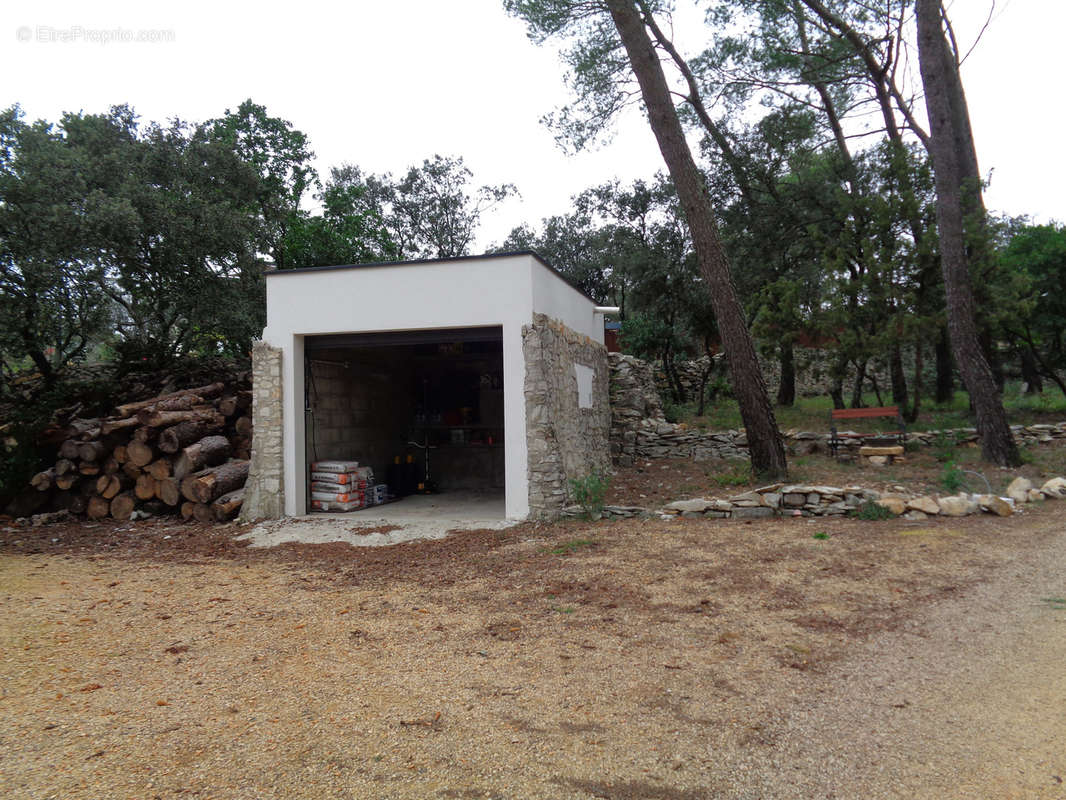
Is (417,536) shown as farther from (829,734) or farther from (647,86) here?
(647,86)

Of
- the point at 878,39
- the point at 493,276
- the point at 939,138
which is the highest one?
the point at 878,39

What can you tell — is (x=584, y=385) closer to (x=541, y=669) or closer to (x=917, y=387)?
(x=541, y=669)

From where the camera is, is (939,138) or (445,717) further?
(939,138)

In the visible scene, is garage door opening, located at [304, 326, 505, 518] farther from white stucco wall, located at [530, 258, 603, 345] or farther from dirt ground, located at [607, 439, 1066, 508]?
dirt ground, located at [607, 439, 1066, 508]

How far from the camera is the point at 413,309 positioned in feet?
25.3

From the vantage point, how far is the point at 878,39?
11.9 meters

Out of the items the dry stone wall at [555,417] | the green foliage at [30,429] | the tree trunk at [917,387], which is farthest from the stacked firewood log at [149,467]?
the tree trunk at [917,387]

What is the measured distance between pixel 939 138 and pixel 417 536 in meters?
9.35

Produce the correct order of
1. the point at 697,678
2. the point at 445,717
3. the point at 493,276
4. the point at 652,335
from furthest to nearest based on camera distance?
1. the point at 652,335
2. the point at 493,276
3. the point at 697,678
4. the point at 445,717

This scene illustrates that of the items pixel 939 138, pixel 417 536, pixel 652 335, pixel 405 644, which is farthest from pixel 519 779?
pixel 652 335

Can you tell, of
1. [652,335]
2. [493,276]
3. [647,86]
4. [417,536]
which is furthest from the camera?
[652,335]

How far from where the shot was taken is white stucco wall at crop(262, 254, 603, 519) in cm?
739

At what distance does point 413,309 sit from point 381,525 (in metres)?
2.73

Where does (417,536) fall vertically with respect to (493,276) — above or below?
below
